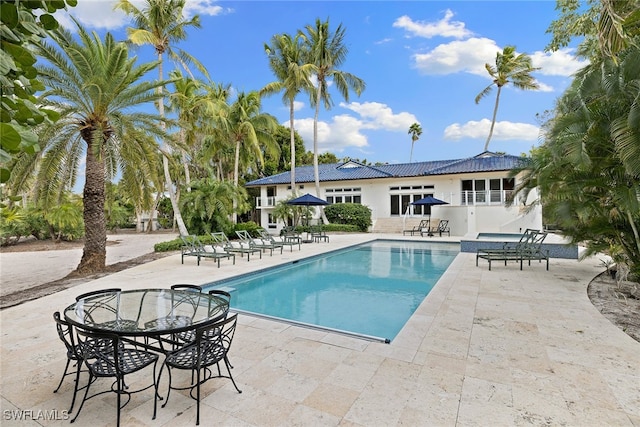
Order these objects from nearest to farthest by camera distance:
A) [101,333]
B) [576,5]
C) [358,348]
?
[101,333] < [358,348] < [576,5]

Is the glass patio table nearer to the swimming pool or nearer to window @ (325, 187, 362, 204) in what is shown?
the swimming pool

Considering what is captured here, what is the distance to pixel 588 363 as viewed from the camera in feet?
13.0

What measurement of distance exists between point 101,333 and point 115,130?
880 centimetres

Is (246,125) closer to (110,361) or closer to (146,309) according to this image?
(146,309)

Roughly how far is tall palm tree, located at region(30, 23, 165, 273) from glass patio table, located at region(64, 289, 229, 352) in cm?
657

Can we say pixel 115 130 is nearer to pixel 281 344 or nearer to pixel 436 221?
pixel 281 344

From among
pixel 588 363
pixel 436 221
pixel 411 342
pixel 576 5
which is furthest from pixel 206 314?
pixel 436 221

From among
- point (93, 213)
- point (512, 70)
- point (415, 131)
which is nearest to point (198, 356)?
point (93, 213)

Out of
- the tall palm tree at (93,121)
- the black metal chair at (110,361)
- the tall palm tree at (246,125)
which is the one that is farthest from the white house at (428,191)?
the black metal chair at (110,361)

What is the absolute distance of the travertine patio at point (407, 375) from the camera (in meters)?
3.04

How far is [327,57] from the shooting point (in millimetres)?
22750

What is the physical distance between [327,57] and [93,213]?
59.6ft

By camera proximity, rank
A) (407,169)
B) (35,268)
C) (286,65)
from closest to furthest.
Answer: (35,268), (286,65), (407,169)

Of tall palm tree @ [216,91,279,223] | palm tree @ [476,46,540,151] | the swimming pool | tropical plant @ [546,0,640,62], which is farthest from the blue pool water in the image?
palm tree @ [476,46,540,151]
